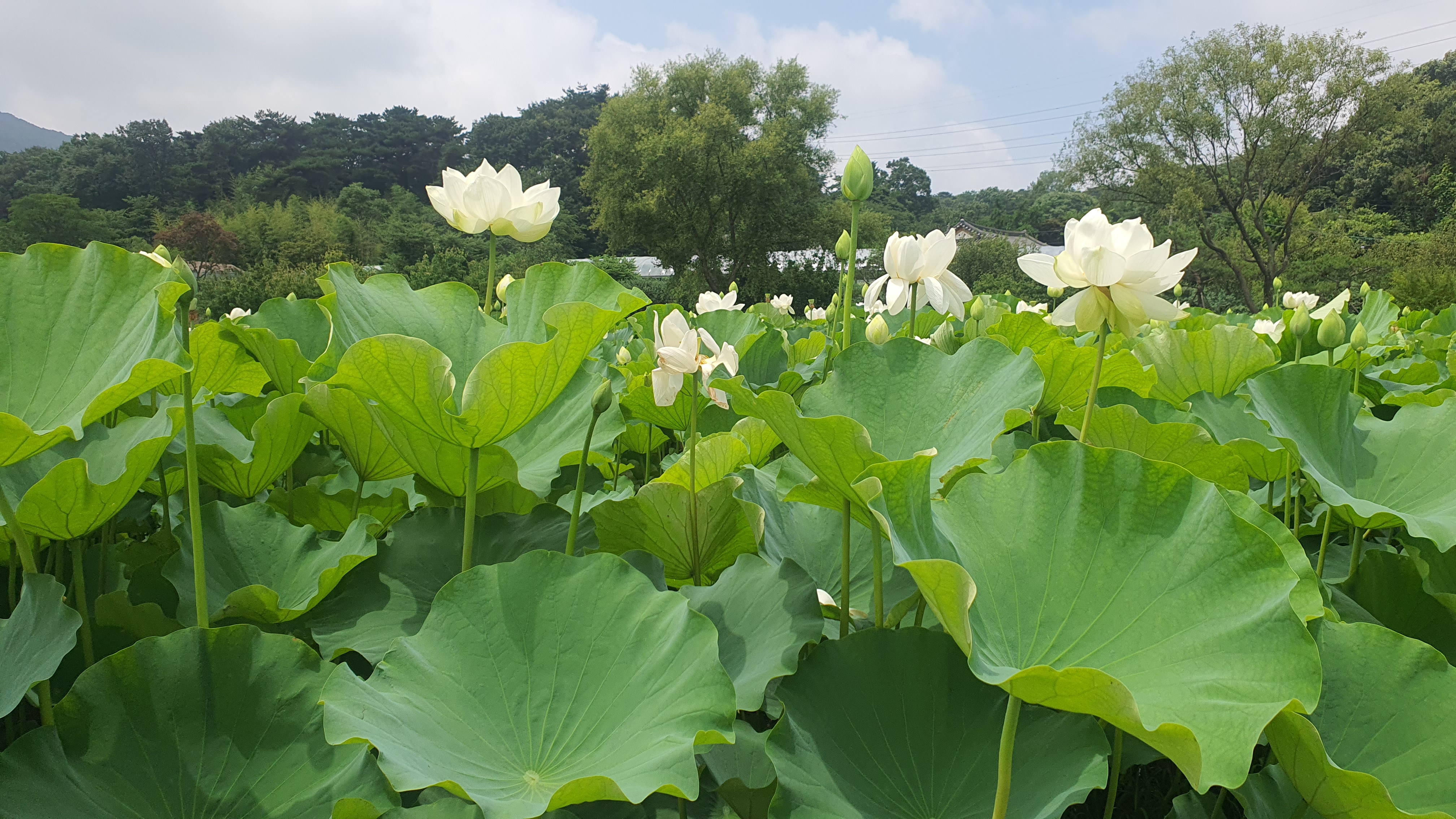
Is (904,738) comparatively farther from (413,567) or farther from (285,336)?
(285,336)

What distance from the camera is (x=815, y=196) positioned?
2350 centimetres

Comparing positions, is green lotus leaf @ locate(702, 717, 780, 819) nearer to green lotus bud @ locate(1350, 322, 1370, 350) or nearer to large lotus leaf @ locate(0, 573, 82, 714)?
large lotus leaf @ locate(0, 573, 82, 714)

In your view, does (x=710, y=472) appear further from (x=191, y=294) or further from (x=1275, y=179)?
(x=1275, y=179)

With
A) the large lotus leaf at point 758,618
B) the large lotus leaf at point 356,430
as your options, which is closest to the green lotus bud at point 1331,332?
the large lotus leaf at point 758,618

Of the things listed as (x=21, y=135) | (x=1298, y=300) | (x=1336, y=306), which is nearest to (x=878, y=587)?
(x=1336, y=306)

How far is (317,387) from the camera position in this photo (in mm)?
788

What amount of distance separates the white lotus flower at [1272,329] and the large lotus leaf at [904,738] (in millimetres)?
2056

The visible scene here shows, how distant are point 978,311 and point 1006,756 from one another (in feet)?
5.26

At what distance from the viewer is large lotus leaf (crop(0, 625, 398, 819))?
55cm

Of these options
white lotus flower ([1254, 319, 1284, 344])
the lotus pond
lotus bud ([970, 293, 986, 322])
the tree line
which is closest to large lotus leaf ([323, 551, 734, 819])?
the lotus pond

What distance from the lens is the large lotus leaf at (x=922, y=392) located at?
31.9 inches

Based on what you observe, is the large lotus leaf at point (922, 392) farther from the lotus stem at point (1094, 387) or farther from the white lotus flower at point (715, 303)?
the white lotus flower at point (715, 303)

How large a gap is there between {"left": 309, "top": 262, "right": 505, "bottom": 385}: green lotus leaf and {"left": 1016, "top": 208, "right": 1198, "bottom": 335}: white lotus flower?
61cm

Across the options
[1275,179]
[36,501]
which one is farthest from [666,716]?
[1275,179]
